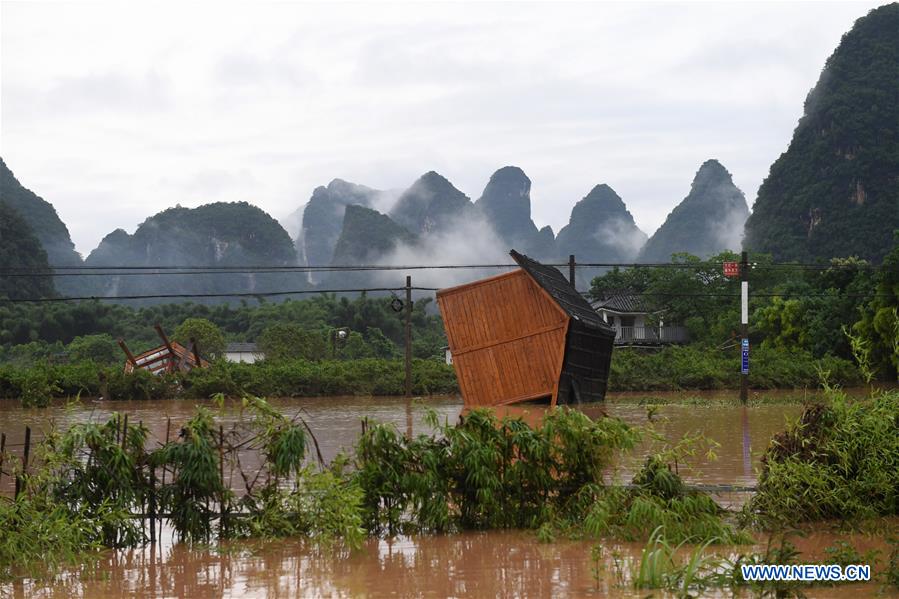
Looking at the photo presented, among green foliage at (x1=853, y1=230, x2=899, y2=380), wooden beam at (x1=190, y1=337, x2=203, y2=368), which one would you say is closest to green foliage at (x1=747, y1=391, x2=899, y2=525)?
green foliage at (x1=853, y1=230, x2=899, y2=380)

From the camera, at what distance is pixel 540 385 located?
1977 cm

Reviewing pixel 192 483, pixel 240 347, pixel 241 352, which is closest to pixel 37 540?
pixel 192 483

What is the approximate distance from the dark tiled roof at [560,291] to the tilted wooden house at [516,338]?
31mm

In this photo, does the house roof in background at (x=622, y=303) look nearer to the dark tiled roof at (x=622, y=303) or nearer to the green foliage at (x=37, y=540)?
the dark tiled roof at (x=622, y=303)

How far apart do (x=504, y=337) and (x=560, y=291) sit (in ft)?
6.31

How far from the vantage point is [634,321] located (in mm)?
50406

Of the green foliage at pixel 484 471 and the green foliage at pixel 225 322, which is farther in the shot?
the green foliage at pixel 225 322

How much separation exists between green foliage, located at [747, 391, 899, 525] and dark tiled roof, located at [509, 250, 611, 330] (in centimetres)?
1141

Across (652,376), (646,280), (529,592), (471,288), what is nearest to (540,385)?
(471,288)

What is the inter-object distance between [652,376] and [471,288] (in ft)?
36.7

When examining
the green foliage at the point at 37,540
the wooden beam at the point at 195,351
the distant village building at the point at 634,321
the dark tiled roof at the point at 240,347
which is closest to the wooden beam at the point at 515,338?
the wooden beam at the point at 195,351

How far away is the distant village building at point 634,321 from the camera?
158 ft

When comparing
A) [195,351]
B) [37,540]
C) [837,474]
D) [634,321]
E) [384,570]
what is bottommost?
[384,570]

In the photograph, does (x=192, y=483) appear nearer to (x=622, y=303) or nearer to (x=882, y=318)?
(x=882, y=318)
